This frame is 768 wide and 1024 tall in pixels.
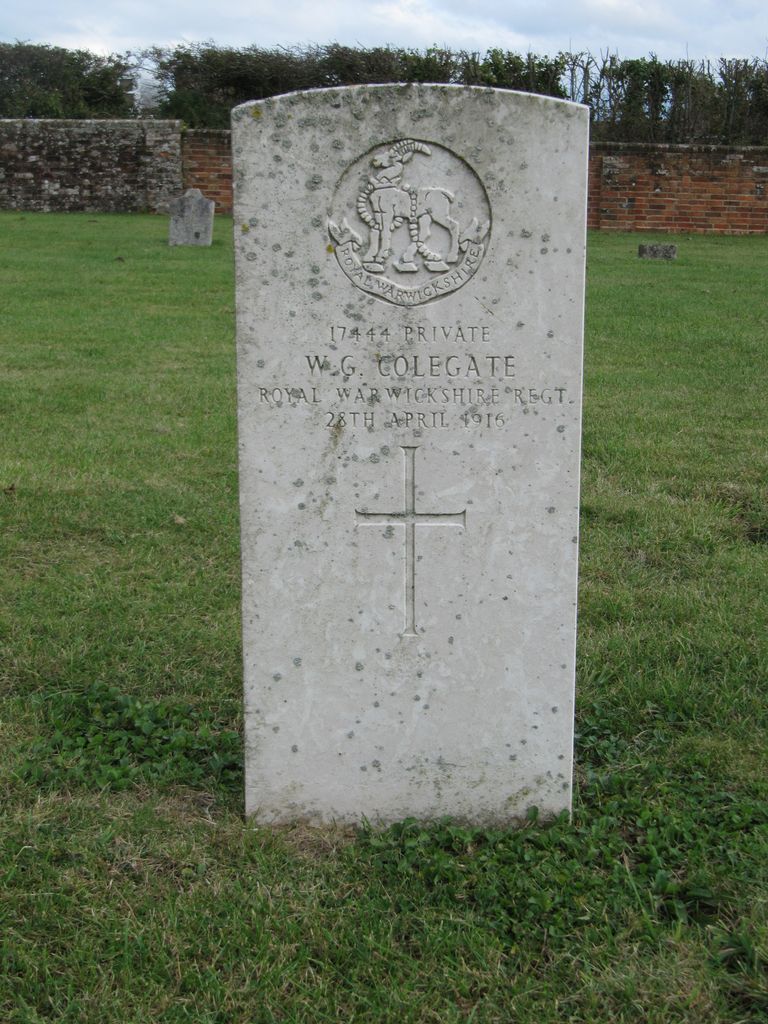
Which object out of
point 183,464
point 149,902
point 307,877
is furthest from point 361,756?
point 183,464

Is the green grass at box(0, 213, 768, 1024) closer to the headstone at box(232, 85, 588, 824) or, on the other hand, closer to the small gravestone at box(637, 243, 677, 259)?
the headstone at box(232, 85, 588, 824)

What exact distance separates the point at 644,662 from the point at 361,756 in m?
1.29

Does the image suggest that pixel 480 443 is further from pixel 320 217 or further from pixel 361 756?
pixel 361 756

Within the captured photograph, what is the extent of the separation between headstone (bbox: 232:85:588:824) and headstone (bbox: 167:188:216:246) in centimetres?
1357

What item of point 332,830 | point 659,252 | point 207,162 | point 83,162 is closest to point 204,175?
point 207,162

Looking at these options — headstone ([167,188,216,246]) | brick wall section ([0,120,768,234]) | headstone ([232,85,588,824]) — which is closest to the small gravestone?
brick wall section ([0,120,768,234])

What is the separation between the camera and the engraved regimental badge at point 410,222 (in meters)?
2.54

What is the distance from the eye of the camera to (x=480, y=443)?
2.68 metres

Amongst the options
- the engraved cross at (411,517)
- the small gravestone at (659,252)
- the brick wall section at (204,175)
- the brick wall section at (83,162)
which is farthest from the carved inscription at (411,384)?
the brick wall section at (83,162)

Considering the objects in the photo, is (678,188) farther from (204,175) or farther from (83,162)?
(83,162)

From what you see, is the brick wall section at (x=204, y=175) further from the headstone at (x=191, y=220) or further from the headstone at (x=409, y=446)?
the headstone at (x=409, y=446)

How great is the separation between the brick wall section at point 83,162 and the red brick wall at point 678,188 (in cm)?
786

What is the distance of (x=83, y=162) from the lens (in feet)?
66.1

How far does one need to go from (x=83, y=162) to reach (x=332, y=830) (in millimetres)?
19529
